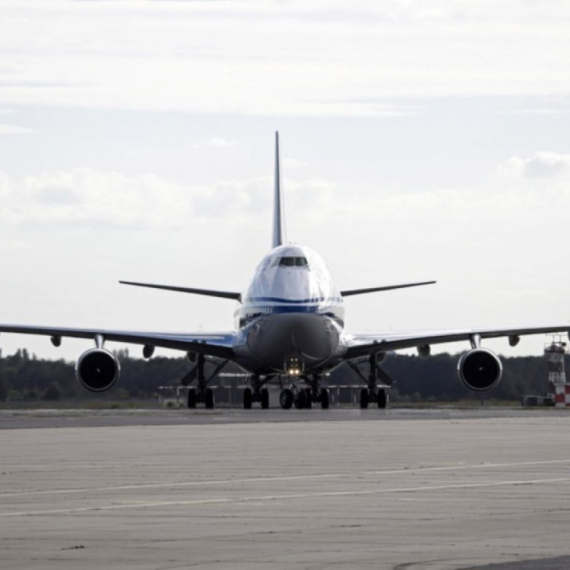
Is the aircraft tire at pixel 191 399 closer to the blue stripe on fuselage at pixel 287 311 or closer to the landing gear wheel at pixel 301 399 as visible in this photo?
the blue stripe on fuselage at pixel 287 311

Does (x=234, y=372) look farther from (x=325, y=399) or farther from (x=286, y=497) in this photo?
(x=286, y=497)

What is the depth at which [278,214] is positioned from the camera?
241 feet

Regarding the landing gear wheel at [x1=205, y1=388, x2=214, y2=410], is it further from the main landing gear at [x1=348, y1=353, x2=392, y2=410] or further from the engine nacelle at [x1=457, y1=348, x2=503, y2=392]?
the engine nacelle at [x1=457, y1=348, x2=503, y2=392]

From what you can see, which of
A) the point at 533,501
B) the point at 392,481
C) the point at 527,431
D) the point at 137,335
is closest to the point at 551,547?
the point at 533,501

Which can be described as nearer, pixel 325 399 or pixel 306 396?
pixel 306 396

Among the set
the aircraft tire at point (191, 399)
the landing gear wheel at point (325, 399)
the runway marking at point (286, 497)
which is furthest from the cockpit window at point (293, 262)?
the runway marking at point (286, 497)

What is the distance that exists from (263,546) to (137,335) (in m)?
49.4

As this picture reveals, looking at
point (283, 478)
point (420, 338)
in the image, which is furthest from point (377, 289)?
point (283, 478)

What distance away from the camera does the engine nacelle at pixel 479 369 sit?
56.9 meters

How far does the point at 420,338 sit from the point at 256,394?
626 centimetres

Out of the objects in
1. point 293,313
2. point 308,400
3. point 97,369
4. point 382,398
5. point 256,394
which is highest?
point 293,313

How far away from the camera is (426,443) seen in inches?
942

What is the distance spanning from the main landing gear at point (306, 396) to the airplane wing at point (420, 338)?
5.16ft

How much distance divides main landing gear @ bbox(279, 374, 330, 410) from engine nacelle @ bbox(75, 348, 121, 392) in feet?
18.9
